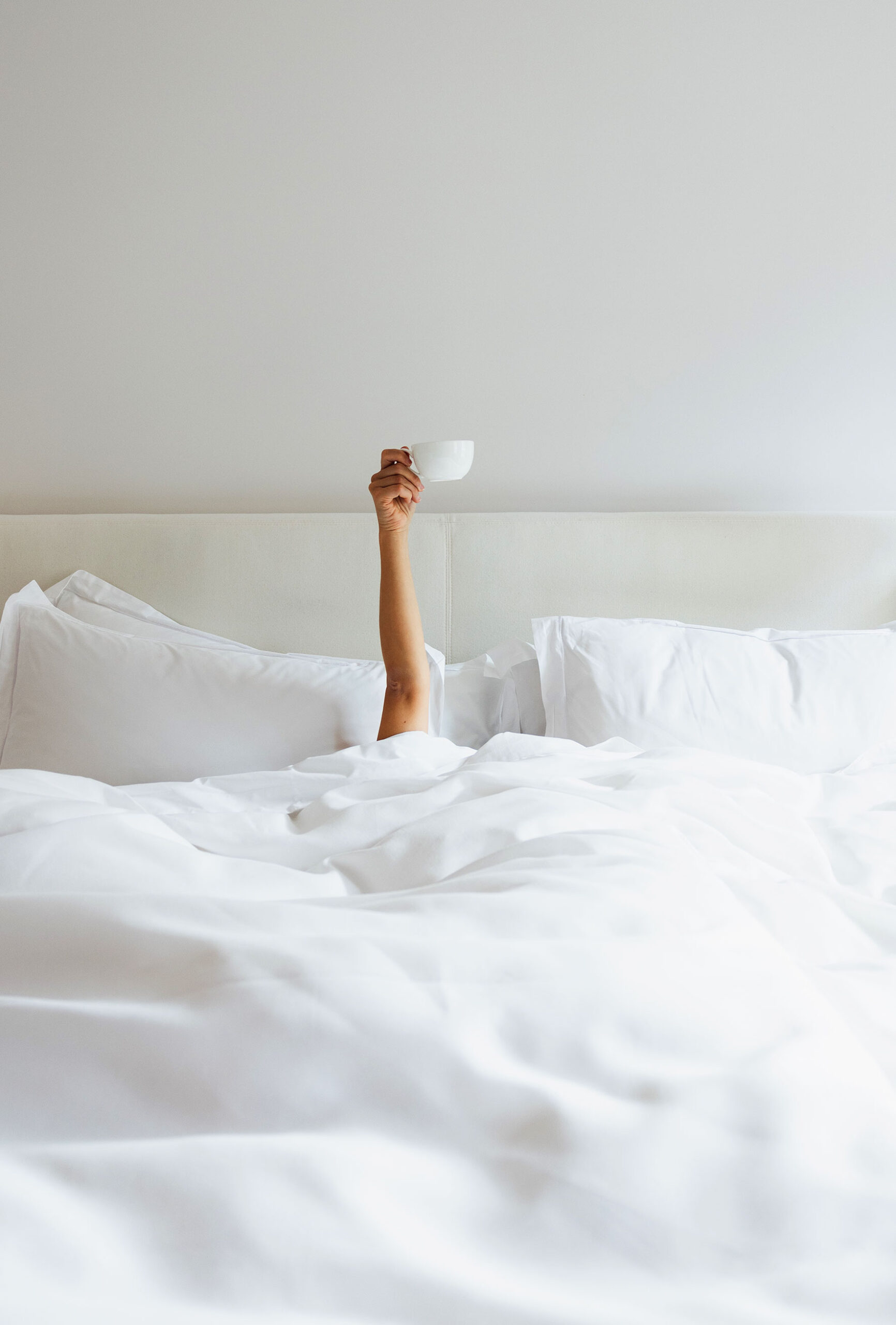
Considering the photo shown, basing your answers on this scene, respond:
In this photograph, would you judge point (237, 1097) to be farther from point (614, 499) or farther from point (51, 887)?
point (614, 499)

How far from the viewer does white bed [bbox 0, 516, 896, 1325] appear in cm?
49

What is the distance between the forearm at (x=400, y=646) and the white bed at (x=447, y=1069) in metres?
0.65

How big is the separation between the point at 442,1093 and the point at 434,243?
6.69 feet

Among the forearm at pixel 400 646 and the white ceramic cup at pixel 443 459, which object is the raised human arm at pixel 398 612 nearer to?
the forearm at pixel 400 646

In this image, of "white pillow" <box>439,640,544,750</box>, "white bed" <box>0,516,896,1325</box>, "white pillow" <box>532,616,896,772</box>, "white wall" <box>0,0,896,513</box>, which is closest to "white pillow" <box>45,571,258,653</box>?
"white wall" <box>0,0,896,513</box>

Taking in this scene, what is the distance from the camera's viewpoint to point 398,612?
1.83 m

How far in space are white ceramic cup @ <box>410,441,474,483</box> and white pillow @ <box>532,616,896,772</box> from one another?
44 centimetres

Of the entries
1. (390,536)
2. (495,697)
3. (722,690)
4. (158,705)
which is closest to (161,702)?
(158,705)

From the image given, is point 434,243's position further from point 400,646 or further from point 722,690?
point 722,690

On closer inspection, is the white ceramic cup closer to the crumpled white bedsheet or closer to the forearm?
Answer: the forearm

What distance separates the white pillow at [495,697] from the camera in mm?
1987

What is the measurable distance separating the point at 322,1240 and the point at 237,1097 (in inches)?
4.9

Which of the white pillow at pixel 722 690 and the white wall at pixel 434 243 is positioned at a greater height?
the white wall at pixel 434 243

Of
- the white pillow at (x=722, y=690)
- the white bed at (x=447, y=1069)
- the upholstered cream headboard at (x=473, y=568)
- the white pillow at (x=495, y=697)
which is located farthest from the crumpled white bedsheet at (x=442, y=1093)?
the upholstered cream headboard at (x=473, y=568)
